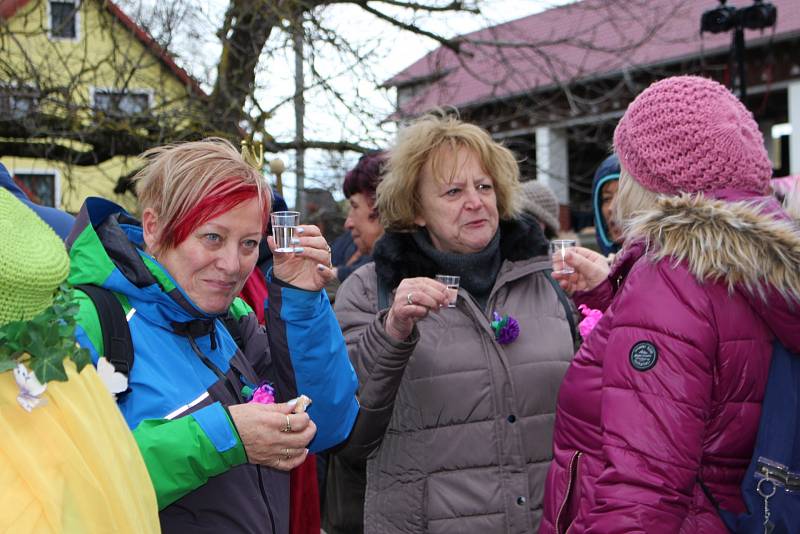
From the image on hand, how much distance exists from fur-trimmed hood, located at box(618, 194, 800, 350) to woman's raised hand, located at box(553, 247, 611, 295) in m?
0.83

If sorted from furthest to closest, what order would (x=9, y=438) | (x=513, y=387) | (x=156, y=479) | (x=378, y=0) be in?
1. (x=378, y=0)
2. (x=513, y=387)
3. (x=156, y=479)
4. (x=9, y=438)

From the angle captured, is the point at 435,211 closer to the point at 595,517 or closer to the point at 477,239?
the point at 477,239

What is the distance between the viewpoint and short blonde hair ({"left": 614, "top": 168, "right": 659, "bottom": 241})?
212 centimetres

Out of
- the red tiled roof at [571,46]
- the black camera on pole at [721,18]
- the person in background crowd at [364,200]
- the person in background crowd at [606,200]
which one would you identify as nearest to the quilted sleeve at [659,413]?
the person in background crowd at [606,200]

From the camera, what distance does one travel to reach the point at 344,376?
2.40m

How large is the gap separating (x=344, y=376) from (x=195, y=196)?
26.6 inches

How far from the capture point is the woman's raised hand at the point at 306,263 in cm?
227

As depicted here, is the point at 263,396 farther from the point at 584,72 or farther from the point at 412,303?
the point at 584,72

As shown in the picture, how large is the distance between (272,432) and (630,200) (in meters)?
1.09

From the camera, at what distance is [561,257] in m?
2.78

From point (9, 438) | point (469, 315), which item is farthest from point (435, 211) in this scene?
point (9, 438)

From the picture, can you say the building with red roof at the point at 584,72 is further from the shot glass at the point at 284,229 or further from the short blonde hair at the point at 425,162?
the shot glass at the point at 284,229

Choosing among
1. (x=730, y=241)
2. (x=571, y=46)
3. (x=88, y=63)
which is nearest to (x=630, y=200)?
(x=730, y=241)

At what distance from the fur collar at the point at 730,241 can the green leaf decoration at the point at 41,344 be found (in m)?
1.27
